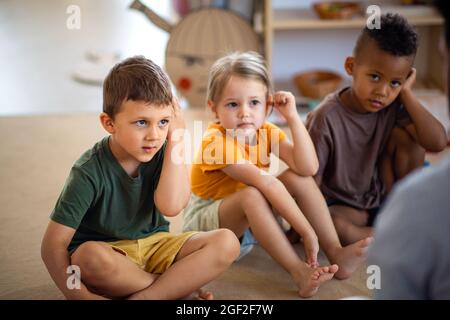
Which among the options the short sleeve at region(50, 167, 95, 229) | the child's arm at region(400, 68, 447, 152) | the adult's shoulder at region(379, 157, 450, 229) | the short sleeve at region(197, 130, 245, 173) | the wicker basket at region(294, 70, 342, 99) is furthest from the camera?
the wicker basket at region(294, 70, 342, 99)

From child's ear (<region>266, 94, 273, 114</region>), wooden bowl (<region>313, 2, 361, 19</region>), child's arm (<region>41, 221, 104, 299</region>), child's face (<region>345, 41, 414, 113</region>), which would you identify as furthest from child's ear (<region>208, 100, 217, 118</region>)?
wooden bowl (<region>313, 2, 361, 19</region>)

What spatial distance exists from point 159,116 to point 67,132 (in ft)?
4.02

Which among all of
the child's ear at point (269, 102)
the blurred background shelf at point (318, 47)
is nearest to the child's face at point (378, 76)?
the child's ear at point (269, 102)

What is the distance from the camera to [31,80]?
301 cm

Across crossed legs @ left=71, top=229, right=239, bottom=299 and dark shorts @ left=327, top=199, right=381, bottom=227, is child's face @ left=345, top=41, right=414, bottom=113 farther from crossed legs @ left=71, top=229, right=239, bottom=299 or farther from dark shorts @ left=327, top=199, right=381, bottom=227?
crossed legs @ left=71, top=229, right=239, bottom=299

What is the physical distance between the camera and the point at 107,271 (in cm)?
128

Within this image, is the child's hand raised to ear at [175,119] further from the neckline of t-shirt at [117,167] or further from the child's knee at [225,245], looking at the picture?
the child's knee at [225,245]

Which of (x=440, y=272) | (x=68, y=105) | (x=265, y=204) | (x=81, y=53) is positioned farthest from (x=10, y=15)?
(x=440, y=272)

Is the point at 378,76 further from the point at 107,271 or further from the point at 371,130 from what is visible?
the point at 107,271

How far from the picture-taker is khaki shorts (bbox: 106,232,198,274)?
4.48 ft

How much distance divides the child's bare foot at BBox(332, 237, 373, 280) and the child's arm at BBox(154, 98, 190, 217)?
0.41 m

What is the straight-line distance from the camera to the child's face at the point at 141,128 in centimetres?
127
